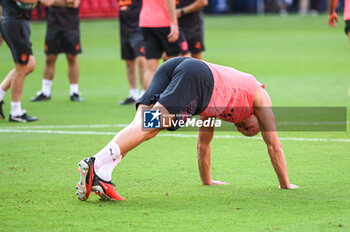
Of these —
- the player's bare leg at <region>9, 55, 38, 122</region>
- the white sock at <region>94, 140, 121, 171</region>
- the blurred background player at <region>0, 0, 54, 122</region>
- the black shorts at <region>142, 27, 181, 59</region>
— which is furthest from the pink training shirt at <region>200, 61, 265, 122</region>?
the player's bare leg at <region>9, 55, 38, 122</region>

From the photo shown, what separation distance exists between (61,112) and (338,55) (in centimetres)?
1216

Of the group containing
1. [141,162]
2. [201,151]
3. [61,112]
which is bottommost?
[61,112]

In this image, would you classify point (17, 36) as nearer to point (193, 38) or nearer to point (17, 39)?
point (17, 39)

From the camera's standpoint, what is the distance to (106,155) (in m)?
5.64

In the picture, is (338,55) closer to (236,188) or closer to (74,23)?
(74,23)

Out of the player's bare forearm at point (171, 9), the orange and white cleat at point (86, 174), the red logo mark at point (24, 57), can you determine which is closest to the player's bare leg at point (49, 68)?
the red logo mark at point (24, 57)

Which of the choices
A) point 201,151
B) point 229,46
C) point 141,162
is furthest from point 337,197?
point 229,46

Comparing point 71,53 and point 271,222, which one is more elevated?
point 271,222

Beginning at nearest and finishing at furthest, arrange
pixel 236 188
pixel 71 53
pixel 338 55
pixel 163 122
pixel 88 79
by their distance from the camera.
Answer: pixel 163 122 < pixel 236 188 < pixel 71 53 < pixel 88 79 < pixel 338 55

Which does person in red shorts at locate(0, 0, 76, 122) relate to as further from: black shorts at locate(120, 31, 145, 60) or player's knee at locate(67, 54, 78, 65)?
player's knee at locate(67, 54, 78, 65)

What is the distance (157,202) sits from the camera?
19.0ft

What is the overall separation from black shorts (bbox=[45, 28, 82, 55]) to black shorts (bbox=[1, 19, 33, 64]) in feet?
9.60

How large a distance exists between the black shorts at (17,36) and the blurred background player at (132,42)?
2.85m

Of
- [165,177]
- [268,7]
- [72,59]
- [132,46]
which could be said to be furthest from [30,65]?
[268,7]
